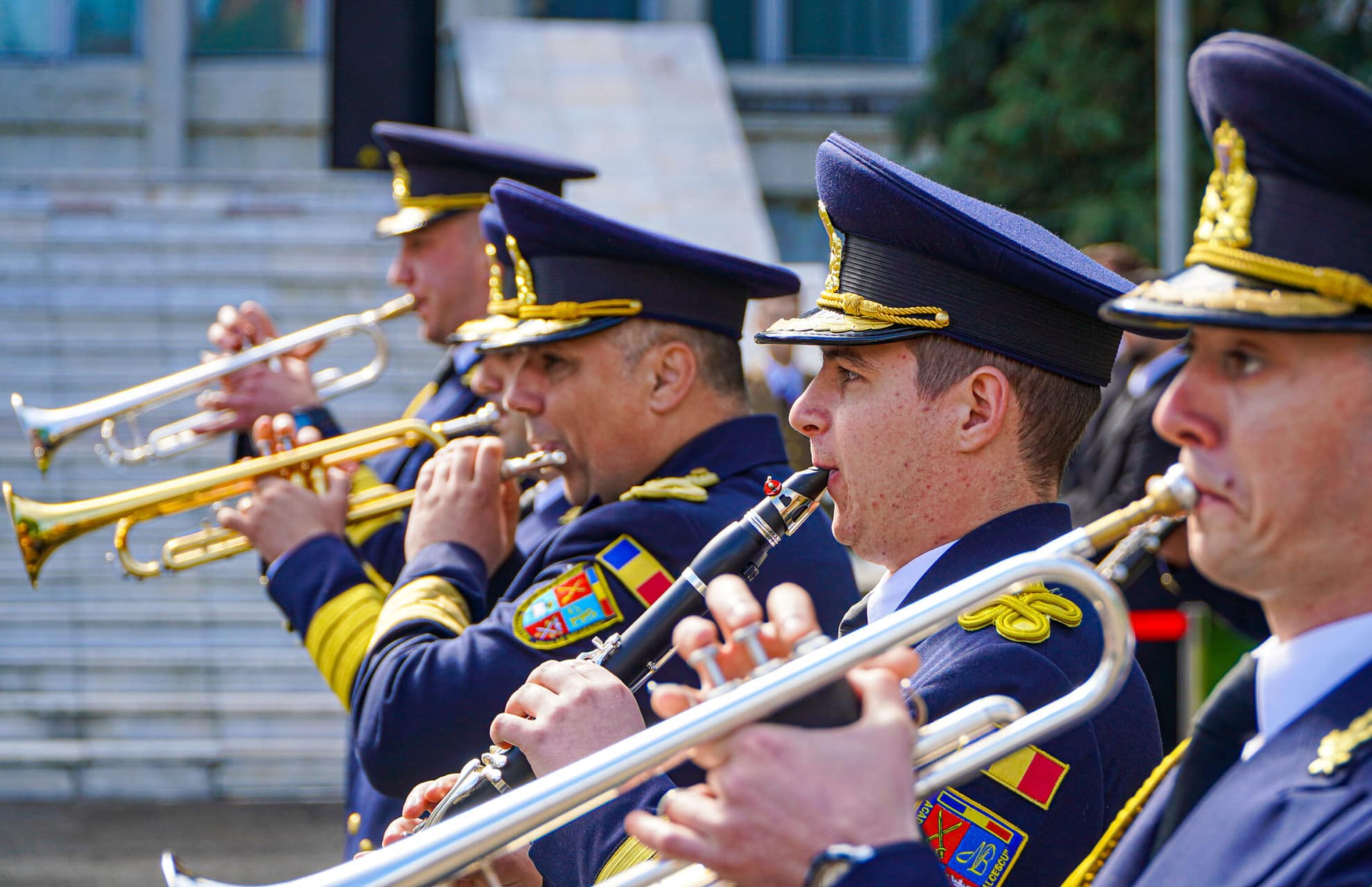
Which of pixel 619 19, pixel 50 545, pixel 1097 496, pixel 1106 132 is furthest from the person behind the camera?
pixel 619 19

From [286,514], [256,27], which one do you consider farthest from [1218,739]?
[256,27]

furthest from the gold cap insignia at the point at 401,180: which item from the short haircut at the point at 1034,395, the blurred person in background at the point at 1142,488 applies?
the short haircut at the point at 1034,395

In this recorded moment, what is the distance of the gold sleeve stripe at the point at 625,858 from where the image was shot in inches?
77.7

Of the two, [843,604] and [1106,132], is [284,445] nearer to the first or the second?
[843,604]

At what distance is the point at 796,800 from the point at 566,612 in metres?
1.33

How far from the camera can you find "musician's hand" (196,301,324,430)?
4.62 m

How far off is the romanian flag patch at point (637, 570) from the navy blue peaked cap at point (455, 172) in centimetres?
194

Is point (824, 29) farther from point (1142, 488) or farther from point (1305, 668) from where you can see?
point (1305, 668)

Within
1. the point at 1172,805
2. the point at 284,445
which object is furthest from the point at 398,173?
the point at 1172,805

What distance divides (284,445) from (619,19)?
1676 cm

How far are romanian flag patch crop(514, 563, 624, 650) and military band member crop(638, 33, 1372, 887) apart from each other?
123cm

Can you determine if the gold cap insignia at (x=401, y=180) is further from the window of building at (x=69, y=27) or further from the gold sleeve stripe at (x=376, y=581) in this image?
the window of building at (x=69, y=27)

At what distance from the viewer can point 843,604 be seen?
2879mm

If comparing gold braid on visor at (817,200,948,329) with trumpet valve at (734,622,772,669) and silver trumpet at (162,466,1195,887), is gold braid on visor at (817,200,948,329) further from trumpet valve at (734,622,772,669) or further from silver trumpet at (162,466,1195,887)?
trumpet valve at (734,622,772,669)
